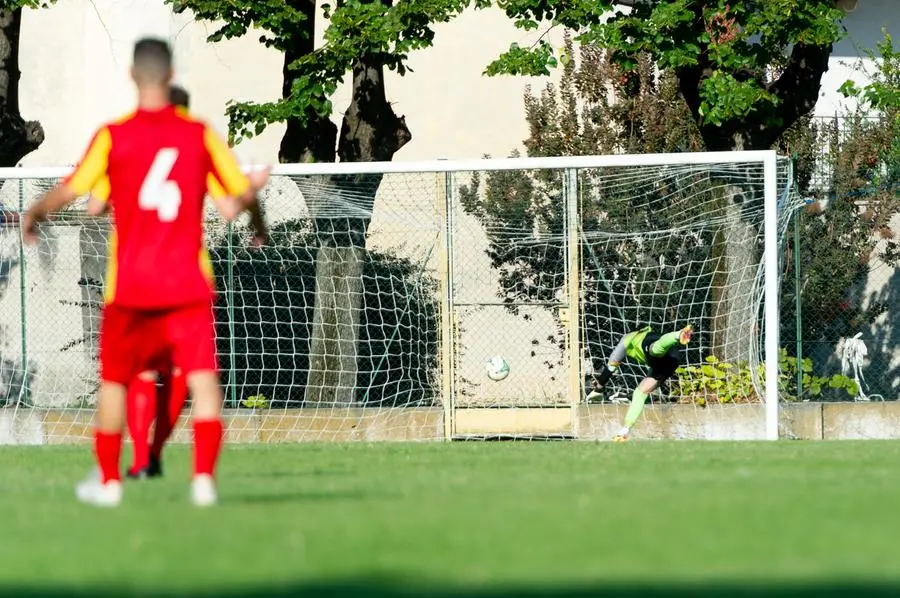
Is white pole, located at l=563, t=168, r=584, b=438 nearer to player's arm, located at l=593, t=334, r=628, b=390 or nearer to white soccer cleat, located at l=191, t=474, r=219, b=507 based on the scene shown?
player's arm, located at l=593, t=334, r=628, b=390

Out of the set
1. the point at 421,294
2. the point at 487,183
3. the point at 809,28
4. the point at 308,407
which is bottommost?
the point at 308,407

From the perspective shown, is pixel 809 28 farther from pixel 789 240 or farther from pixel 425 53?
pixel 425 53

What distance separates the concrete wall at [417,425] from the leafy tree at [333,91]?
56 cm

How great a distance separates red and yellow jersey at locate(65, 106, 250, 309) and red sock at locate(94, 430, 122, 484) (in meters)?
0.66

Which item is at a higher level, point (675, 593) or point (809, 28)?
point (809, 28)

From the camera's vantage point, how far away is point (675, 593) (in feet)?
14.4

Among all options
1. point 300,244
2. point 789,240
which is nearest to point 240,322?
point 300,244

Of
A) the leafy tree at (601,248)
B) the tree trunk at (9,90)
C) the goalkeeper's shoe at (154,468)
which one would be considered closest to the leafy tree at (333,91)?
the leafy tree at (601,248)

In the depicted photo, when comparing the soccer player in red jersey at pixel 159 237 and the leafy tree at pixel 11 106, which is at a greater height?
the leafy tree at pixel 11 106

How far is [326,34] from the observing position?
18.0m

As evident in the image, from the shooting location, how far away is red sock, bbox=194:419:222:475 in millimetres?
6965

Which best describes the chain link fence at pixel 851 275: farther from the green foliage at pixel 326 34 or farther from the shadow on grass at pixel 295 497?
the shadow on grass at pixel 295 497

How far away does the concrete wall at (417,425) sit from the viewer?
58.7ft

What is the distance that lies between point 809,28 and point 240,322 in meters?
7.15
